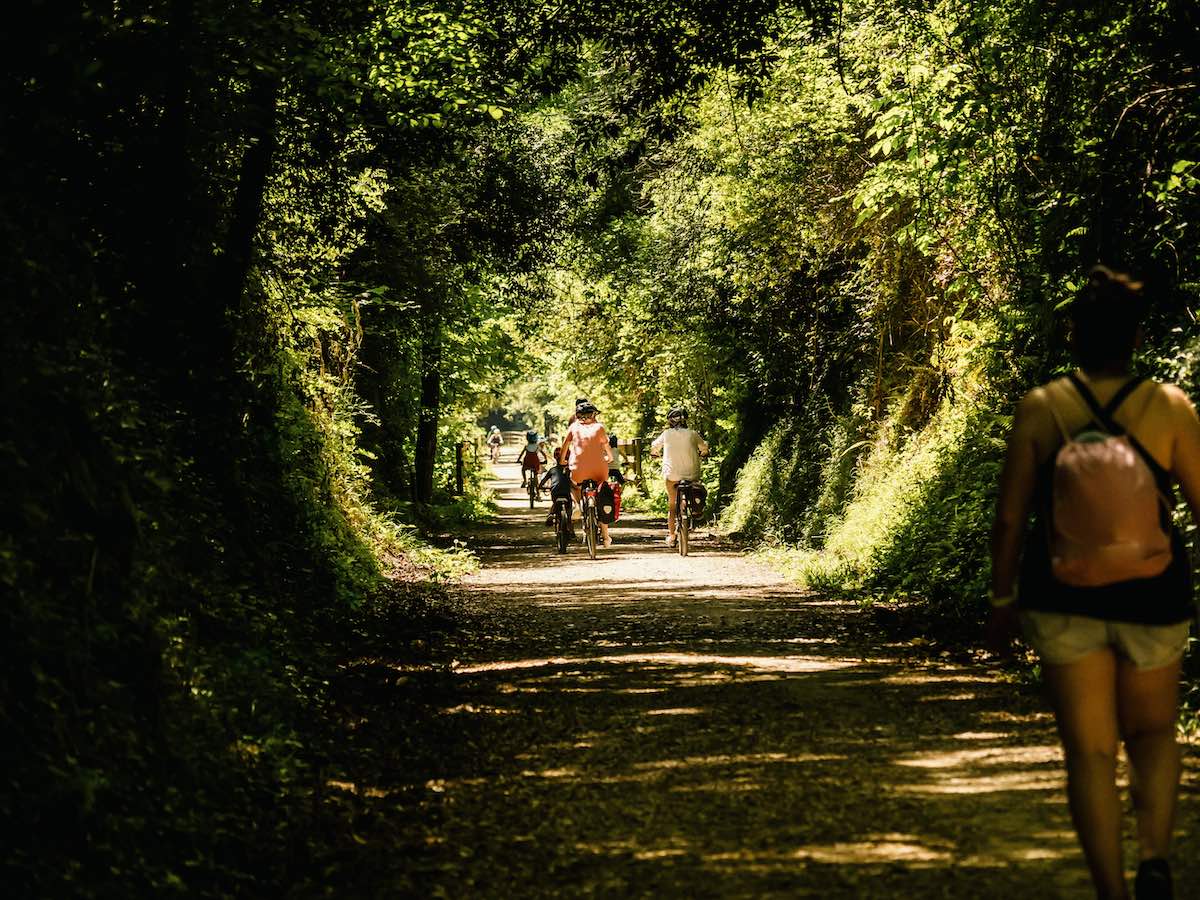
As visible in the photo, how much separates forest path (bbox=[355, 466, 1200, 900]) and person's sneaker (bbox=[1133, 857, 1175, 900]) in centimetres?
82

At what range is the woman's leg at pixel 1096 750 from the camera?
4.40 m

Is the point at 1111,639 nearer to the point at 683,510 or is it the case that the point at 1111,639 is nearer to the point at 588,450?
the point at 588,450

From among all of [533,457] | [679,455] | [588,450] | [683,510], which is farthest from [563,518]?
[533,457]

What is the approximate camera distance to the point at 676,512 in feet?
72.3

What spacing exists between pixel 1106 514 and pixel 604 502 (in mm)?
17322

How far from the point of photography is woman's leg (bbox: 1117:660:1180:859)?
4406mm

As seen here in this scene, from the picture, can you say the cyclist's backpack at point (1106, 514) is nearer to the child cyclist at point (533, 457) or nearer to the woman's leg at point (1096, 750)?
the woman's leg at point (1096, 750)

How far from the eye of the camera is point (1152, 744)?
4.48 m

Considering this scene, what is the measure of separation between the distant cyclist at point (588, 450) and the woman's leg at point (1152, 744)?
54.5 feet

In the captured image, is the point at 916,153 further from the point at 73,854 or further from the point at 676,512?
the point at 73,854

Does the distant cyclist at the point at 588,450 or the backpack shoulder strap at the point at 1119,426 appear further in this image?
the distant cyclist at the point at 588,450

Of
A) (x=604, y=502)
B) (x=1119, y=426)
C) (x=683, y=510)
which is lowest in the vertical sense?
(x=683, y=510)

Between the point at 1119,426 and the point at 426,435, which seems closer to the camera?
the point at 1119,426

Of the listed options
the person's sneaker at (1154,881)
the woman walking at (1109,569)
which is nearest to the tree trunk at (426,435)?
the woman walking at (1109,569)
